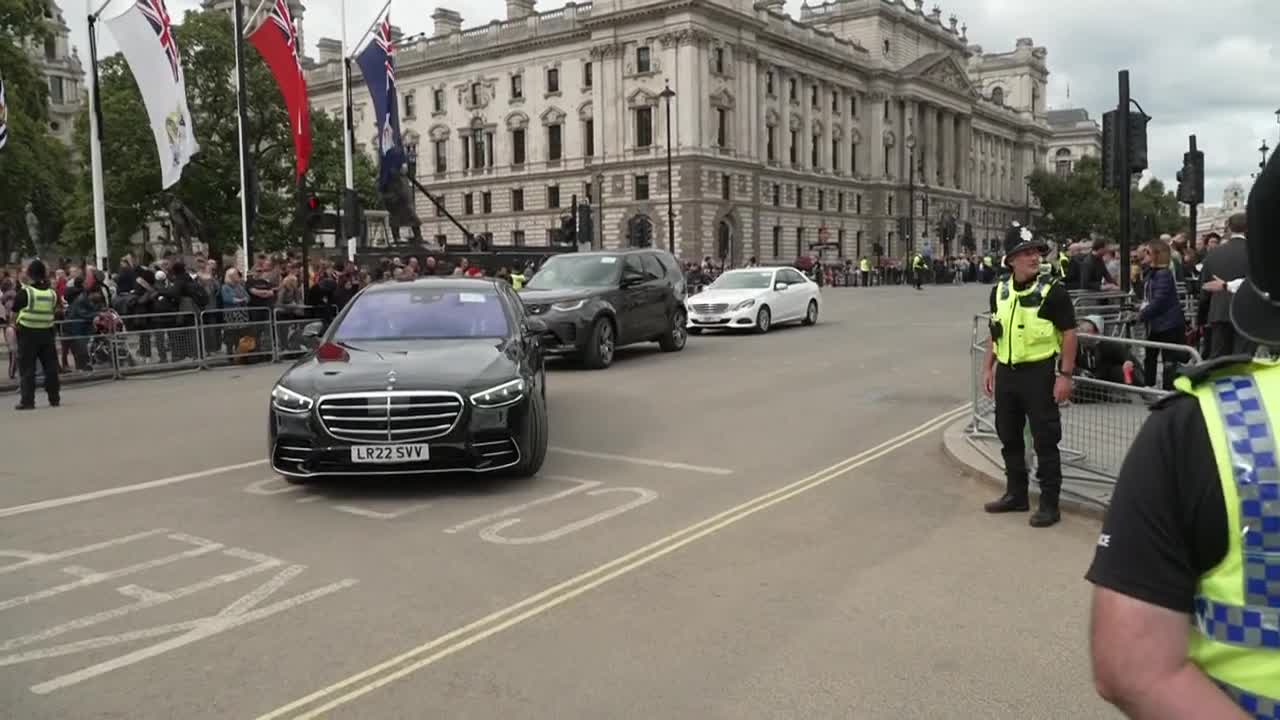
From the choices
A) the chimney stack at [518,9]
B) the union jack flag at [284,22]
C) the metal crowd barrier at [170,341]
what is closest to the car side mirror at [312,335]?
the metal crowd barrier at [170,341]

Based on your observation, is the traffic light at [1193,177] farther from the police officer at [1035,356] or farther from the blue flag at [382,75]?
the blue flag at [382,75]

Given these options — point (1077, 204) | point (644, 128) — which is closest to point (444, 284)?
point (644, 128)

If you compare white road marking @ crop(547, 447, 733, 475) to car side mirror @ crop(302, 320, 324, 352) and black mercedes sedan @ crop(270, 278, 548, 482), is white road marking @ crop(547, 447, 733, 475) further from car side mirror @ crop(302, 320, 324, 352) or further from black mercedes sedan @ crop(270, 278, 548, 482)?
car side mirror @ crop(302, 320, 324, 352)

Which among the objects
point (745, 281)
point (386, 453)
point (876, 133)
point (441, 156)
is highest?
point (876, 133)

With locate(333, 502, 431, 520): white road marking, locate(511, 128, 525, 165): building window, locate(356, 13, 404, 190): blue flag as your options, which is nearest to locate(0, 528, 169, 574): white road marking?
locate(333, 502, 431, 520): white road marking

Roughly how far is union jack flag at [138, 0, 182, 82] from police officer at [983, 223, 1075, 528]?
19013mm

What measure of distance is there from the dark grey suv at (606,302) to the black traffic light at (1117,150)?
25.0 feet

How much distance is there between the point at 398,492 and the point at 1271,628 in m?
6.85

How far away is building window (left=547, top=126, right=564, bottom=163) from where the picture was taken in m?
82.9

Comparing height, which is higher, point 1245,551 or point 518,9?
point 518,9

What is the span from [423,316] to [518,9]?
82.2 meters

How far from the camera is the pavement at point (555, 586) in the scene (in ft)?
13.3

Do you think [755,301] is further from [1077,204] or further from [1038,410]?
[1077,204]

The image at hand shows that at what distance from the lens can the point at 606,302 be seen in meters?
16.8
